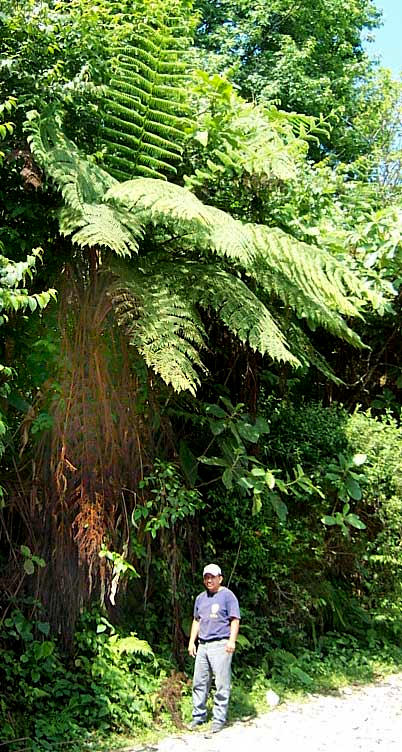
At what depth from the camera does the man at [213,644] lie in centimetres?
486

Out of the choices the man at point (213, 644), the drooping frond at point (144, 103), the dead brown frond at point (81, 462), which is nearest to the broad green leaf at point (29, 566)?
the dead brown frond at point (81, 462)

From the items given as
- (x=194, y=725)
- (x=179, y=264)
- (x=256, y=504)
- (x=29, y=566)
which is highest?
(x=179, y=264)

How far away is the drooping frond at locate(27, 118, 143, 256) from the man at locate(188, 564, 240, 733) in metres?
2.21

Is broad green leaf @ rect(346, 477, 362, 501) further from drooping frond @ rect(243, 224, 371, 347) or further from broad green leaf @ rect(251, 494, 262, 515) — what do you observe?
drooping frond @ rect(243, 224, 371, 347)

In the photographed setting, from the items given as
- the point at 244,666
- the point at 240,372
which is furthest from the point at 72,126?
the point at 244,666

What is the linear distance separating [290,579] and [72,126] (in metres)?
3.55

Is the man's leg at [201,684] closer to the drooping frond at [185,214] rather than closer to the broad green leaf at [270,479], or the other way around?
the broad green leaf at [270,479]

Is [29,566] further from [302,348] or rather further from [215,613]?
[302,348]

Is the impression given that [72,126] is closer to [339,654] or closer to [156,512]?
[156,512]

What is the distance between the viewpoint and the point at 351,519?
19.3ft

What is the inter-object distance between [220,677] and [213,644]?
0.64ft

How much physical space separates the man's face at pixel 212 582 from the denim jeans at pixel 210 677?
0.31 metres

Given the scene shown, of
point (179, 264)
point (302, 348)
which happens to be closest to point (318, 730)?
point (302, 348)

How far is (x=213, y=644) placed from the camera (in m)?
4.98
